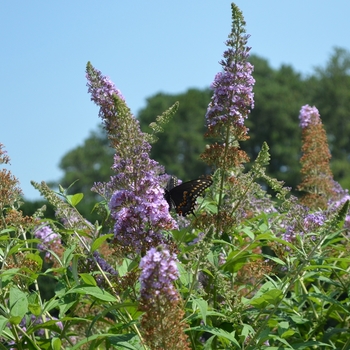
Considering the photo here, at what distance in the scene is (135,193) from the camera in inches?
153

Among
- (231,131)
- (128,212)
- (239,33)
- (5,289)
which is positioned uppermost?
(239,33)

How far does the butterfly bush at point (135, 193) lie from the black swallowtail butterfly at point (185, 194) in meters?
1.20

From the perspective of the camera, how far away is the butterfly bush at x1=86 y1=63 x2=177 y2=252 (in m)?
3.83

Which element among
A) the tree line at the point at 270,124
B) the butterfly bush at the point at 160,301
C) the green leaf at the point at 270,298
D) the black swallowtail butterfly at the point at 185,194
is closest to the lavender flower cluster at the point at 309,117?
the black swallowtail butterfly at the point at 185,194

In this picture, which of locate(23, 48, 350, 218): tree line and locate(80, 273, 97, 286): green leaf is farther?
locate(23, 48, 350, 218): tree line

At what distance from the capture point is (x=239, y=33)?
4848mm

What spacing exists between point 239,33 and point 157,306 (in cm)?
223

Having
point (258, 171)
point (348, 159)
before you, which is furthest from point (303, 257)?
point (348, 159)

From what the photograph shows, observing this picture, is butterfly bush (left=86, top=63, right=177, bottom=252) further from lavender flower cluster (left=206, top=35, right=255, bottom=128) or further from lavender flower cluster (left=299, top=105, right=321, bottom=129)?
lavender flower cluster (left=299, top=105, right=321, bottom=129)

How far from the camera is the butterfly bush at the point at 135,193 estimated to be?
151 inches

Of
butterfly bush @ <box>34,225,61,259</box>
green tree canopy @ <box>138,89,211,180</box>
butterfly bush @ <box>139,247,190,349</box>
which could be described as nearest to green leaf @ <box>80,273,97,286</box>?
butterfly bush @ <box>139,247,190,349</box>

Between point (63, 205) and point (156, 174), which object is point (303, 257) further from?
point (63, 205)

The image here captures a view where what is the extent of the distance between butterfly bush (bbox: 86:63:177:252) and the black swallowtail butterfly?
120 cm

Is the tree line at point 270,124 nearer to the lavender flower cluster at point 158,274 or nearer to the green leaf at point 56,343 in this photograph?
the green leaf at point 56,343
